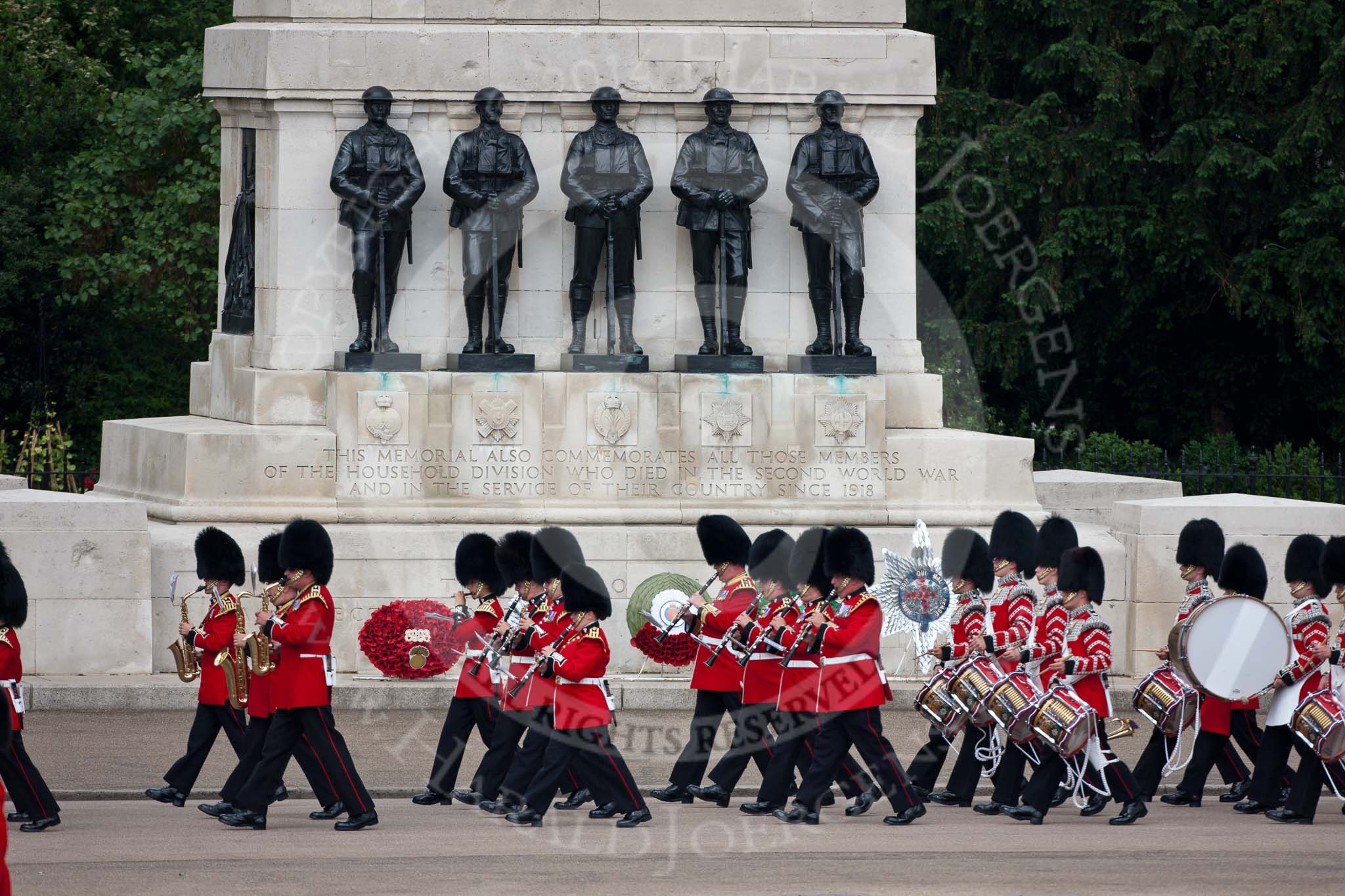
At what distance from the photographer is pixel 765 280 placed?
822 inches

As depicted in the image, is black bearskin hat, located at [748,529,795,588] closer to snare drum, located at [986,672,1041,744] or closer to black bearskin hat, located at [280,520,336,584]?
snare drum, located at [986,672,1041,744]

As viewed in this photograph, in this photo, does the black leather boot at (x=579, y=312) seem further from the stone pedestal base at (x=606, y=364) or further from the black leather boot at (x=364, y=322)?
the black leather boot at (x=364, y=322)

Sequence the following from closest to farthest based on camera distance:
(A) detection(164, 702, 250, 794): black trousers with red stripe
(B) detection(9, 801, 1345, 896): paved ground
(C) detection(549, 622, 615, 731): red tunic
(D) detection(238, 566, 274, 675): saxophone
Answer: (B) detection(9, 801, 1345, 896): paved ground, (C) detection(549, 622, 615, 731): red tunic, (D) detection(238, 566, 274, 675): saxophone, (A) detection(164, 702, 250, 794): black trousers with red stripe

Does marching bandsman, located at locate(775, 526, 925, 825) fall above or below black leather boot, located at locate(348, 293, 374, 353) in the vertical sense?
below

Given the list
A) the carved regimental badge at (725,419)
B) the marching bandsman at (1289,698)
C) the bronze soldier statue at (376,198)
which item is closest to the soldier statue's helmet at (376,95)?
the bronze soldier statue at (376,198)

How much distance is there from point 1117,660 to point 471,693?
6646 millimetres

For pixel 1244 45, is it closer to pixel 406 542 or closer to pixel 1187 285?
pixel 1187 285

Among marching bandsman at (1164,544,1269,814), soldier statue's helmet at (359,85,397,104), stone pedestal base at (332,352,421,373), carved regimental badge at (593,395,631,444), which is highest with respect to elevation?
soldier statue's helmet at (359,85,397,104)

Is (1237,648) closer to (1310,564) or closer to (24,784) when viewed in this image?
(1310,564)

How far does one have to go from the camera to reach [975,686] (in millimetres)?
14852

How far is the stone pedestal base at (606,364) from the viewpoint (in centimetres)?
2023

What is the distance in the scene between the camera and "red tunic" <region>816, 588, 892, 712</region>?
14305 mm

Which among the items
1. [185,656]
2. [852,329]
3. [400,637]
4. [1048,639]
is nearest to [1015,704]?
[1048,639]

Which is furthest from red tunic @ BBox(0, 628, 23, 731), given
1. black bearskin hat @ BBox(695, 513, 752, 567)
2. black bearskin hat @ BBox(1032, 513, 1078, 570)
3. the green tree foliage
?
the green tree foliage
